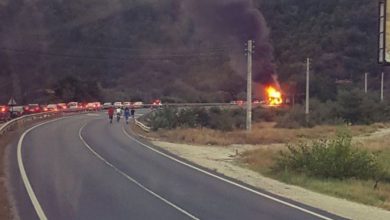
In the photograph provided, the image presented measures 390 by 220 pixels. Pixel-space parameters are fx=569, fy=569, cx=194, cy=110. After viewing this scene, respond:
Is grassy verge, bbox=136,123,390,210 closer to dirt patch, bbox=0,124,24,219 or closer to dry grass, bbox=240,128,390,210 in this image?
dry grass, bbox=240,128,390,210

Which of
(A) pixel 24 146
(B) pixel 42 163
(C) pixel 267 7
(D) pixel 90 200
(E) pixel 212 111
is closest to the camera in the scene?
(D) pixel 90 200

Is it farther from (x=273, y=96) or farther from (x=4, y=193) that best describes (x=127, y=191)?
(x=273, y=96)

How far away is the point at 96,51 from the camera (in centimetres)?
11788

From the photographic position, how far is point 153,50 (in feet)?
412

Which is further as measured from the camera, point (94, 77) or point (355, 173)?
point (94, 77)

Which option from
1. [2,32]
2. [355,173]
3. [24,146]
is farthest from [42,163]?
[2,32]

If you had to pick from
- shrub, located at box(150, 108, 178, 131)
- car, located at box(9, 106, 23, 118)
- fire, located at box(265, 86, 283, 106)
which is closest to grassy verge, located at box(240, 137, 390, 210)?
shrub, located at box(150, 108, 178, 131)

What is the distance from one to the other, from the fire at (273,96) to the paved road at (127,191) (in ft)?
129

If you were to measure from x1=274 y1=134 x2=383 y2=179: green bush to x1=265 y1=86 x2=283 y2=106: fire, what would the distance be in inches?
1593

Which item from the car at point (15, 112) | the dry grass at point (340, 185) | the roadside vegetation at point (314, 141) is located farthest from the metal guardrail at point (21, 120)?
the dry grass at point (340, 185)

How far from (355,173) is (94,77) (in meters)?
98.0

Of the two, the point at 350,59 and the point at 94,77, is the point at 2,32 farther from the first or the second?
the point at 350,59

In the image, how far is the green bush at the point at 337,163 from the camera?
68.0 feet

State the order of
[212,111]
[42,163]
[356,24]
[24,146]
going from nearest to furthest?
1. [42,163]
2. [24,146]
3. [212,111]
4. [356,24]
